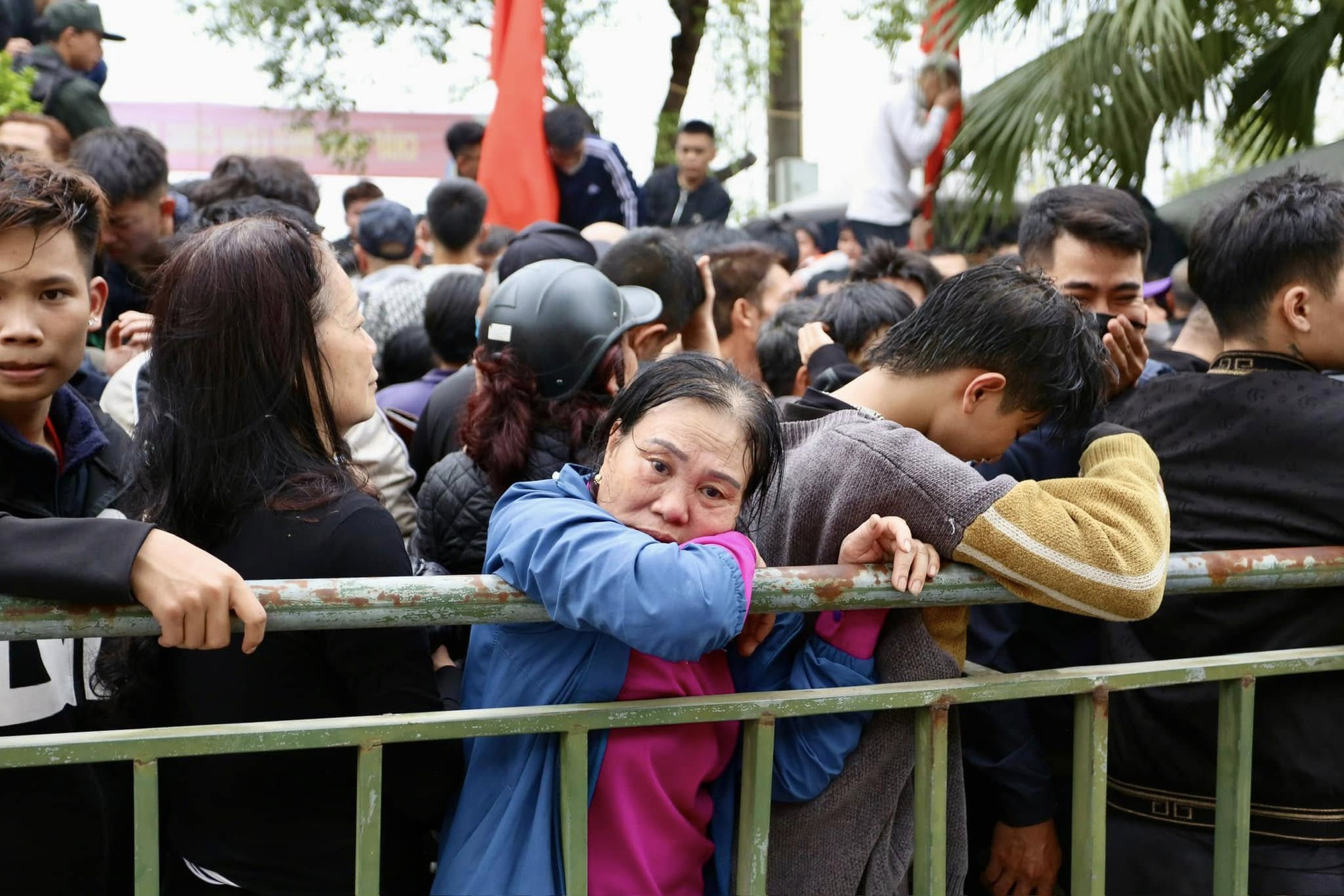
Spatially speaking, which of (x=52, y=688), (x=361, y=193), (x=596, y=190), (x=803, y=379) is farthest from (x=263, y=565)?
(x=361, y=193)

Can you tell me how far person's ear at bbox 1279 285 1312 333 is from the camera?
2342 millimetres

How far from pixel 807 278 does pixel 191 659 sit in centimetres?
514

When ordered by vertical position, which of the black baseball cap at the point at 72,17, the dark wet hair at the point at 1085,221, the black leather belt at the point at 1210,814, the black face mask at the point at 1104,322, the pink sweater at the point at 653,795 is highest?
the black baseball cap at the point at 72,17

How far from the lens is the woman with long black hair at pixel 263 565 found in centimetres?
179

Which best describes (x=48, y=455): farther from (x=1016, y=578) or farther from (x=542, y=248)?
(x=542, y=248)

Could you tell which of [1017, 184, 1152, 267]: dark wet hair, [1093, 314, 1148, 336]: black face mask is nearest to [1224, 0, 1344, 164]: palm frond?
[1017, 184, 1152, 267]: dark wet hair

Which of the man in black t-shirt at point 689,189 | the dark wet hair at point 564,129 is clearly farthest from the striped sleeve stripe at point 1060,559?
the man in black t-shirt at point 689,189

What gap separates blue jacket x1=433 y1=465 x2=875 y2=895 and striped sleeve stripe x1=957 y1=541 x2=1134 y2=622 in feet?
0.79

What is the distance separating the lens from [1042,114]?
20.1ft

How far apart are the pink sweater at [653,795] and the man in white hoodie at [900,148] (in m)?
5.39

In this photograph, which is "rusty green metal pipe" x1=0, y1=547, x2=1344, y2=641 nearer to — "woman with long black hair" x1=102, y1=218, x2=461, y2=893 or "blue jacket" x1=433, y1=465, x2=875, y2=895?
"blue jacket" x1=433, y1=465, x2=875, y2=895

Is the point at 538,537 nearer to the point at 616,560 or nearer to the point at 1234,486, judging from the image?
the point at 616,560

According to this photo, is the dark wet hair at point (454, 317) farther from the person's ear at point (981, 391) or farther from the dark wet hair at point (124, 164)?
the person's ear at point (981, 391)

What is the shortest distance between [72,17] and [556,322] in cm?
432
